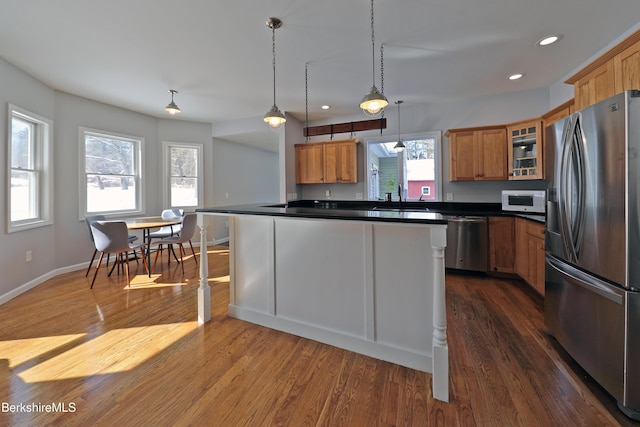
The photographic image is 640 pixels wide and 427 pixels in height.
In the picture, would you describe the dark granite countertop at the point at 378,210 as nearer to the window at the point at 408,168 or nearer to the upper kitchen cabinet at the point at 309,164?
the window at the point at 408,168

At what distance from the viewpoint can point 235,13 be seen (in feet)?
7.30

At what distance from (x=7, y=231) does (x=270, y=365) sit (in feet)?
11.5

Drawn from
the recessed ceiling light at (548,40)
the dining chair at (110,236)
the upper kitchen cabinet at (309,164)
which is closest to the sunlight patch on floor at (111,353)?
the dining chair at (110,236)

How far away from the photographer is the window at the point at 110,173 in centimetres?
438

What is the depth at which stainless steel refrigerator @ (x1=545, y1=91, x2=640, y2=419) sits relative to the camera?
4.67ft

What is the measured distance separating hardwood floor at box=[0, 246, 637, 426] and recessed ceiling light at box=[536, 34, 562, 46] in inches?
103

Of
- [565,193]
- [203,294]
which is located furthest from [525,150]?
[203,294]

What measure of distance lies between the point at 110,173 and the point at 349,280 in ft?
15.8

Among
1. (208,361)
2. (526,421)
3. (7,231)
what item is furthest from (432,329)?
(7,231)

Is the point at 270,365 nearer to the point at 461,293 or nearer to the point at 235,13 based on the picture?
the point at 461,293

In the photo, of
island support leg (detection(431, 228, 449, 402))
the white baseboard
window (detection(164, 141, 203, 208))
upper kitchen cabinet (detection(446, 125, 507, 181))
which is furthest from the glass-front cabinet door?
the white baseboard

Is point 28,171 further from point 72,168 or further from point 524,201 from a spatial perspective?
point 524,201

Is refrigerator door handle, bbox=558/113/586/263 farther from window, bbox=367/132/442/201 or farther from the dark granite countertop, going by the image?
window, bbox=367/132/442/201

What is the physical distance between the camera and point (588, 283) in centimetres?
168
